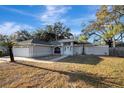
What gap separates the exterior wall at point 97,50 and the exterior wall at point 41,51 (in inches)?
193

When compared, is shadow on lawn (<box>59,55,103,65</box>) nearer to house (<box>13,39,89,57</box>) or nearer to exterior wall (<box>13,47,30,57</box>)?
house (<box>13,39,89,57</box>)

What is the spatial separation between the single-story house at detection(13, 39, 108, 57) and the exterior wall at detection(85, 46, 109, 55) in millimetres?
922

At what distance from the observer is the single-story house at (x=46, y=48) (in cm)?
2056

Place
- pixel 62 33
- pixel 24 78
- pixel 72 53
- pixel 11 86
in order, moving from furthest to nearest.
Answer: pixel 62 33 → pixel 72 53 → pixel 24 78 → pixel 11 86

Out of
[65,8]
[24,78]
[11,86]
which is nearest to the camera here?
[11,86]

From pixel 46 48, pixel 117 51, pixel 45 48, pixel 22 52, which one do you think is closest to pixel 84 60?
pixel 22 52

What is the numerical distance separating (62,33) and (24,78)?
27128 mm

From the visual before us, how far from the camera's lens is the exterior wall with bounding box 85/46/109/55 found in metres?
26.6

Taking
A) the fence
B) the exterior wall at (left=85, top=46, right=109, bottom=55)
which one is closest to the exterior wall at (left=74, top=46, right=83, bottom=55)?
the exterior wall at (left=85, top=46, right=109, bottom=55)

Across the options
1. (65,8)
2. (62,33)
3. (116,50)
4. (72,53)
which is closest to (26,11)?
(65,8)

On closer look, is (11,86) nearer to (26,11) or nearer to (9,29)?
(26,11)

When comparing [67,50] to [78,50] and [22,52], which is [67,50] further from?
[22,52]

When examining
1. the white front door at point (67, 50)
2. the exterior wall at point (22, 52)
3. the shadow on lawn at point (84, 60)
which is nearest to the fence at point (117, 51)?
the white front door at point (67, 50)

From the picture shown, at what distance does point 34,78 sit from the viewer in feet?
29.0
